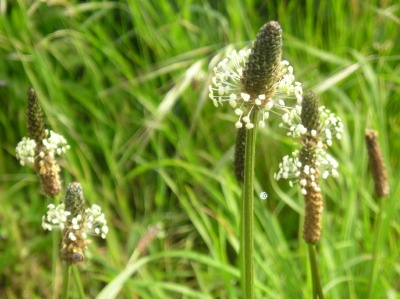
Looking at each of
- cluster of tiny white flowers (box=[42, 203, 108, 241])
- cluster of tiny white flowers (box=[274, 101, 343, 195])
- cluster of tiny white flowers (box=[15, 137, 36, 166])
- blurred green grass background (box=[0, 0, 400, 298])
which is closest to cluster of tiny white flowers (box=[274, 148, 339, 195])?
cluster of tiny white flowers (box=[274, 101, 343, 195])

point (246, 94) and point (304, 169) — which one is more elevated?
point (246, 94)

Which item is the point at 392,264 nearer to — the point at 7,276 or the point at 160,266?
the point at 160,266

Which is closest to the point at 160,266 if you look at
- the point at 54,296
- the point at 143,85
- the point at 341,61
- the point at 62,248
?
the point at 54,296

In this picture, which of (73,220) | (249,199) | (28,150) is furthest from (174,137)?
(249,199)

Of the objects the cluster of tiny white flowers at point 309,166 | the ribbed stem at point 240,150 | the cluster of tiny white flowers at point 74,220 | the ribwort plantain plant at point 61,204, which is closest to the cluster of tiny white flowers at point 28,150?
the ribwort plantain plant at point 61,204

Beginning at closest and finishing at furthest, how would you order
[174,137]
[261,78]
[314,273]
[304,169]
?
[261,78] → [304,169] → [314,273] → [174,137]

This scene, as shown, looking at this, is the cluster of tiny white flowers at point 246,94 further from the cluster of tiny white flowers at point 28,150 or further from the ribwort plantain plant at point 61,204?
the cluster of tiny white flowers at point 28,150

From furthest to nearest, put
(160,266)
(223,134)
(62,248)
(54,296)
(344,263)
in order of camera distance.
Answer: (223,134), (160,266), (54,296), (344,263), (62,248)

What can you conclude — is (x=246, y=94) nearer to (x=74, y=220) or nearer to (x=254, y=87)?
(x=254, y=87)
